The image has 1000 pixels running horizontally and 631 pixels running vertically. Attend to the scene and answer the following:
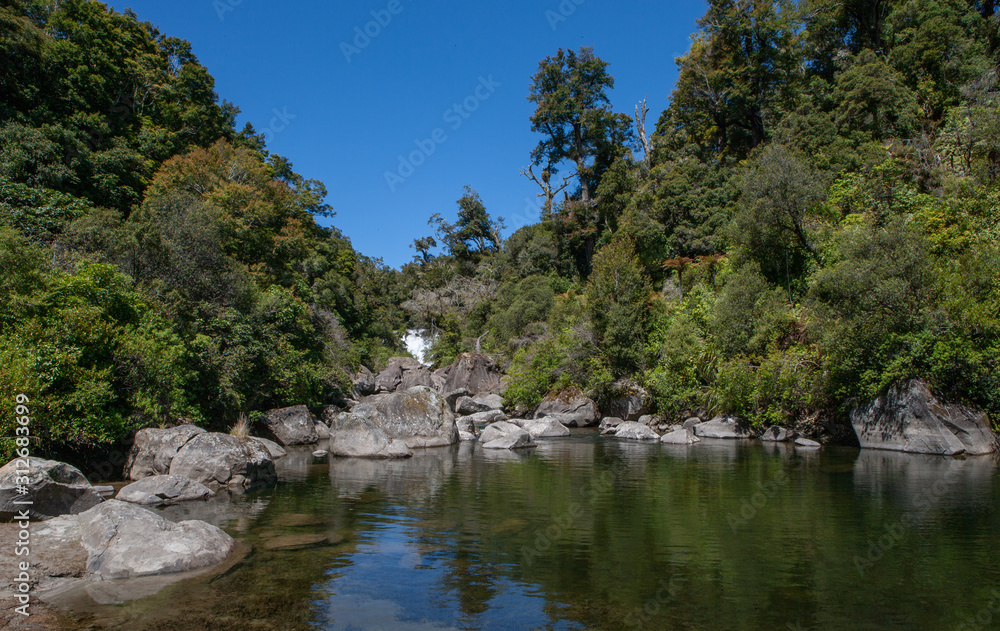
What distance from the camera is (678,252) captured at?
144ft

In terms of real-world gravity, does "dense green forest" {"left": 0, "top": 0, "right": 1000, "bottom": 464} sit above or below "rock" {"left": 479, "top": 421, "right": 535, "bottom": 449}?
above

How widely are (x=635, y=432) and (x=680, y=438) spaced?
3066 mm

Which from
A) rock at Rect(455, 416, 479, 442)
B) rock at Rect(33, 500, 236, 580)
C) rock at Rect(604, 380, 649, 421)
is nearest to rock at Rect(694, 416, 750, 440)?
rock at Rect(604, 380, 649, 421)

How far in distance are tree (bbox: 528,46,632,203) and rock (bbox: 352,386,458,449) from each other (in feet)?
114

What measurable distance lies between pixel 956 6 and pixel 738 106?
13746 mm

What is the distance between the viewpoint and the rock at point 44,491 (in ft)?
32.8

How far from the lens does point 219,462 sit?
1508 cm

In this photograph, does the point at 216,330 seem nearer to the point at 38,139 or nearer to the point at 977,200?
the point at 38,139

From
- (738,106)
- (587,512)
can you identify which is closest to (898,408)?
(587,512)

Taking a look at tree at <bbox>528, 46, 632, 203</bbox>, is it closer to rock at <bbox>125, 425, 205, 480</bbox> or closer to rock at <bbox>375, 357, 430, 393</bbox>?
→ rock at <bbox>375, 357, 430, 393</bbox>

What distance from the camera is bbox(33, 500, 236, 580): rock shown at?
8.12m

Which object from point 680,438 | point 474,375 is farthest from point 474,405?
point 680,438

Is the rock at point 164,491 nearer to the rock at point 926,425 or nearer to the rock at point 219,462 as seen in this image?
the rock at point 219,462

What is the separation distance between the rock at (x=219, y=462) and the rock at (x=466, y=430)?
12.6 metres
